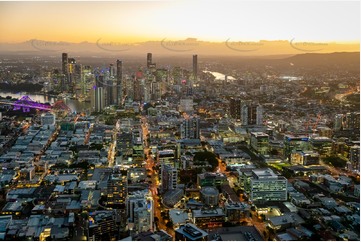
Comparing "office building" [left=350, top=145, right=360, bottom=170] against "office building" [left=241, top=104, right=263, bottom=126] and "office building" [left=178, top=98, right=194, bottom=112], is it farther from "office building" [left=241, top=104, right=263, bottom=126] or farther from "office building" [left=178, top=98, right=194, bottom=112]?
"office building" [left=178, top=98, right=194, bottom=112]

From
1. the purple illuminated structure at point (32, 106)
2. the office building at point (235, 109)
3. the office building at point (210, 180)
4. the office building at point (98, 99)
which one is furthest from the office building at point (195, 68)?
the office building at point (210, 180)

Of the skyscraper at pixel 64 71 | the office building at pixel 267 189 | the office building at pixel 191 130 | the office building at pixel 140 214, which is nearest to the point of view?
the office building at pixel 140 214

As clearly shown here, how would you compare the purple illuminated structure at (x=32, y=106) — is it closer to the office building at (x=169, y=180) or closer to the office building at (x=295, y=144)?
the office building at (x=295, y=144)

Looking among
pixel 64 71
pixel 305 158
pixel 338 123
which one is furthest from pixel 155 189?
pixel 64 71

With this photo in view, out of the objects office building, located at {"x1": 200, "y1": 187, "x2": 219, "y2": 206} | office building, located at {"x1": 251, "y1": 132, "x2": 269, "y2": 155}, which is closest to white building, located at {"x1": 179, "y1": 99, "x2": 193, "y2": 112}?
office building, located at {"x1": 251, "y1": 132, "x2": 269, "y2": 155}

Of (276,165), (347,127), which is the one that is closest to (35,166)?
(276,165)

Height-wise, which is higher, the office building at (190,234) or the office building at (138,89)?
the office building at (138,89)
